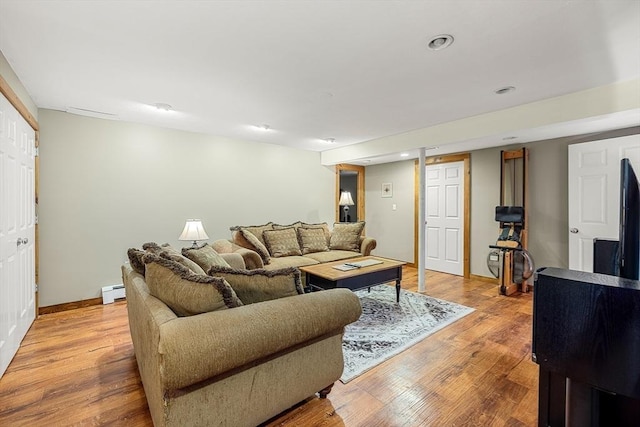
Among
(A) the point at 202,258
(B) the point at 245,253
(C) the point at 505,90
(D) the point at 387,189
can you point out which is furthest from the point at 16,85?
(D) the point at 387,189

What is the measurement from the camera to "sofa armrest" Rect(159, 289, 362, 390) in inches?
45.6

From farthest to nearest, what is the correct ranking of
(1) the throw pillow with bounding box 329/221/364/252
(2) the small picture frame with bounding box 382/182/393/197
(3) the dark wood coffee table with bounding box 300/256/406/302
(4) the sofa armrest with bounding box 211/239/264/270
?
(2) the small picture frame with bounding box 382/182/393/197 < (1) the throw pillow with bounding box 329/221/364/252 < (4) the sofa armrest with bounding box 211/239/264/270 < (3) the dark wood coffee table with bounding box 300/256/406/302

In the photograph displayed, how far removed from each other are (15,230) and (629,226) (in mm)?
4068

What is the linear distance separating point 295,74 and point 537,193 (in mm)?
3830

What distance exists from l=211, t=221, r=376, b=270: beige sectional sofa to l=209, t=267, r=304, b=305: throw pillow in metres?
1.92

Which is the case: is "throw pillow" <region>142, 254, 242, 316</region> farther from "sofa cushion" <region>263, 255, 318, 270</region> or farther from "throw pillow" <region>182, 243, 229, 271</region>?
"sofa cushion" <region>263, 255, 318, 270</region>

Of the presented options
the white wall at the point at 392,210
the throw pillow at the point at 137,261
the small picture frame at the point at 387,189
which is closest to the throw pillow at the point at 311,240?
the white wall at the point at 392,210

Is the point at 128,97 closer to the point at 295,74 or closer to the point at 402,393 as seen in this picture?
the point at 295,74

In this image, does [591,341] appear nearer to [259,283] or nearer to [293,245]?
[259,283]

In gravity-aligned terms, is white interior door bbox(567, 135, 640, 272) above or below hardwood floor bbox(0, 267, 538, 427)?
above

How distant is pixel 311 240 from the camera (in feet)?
15.2

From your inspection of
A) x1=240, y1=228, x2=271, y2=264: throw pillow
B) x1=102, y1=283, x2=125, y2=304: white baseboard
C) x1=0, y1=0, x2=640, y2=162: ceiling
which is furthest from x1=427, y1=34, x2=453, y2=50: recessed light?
x1=102, y1=283, x2=125, y2=304: white baseboard

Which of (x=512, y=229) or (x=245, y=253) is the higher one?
(x=512, y=229)

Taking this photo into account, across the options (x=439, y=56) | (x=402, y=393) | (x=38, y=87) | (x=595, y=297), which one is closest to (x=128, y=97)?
(x=38, y=87)
